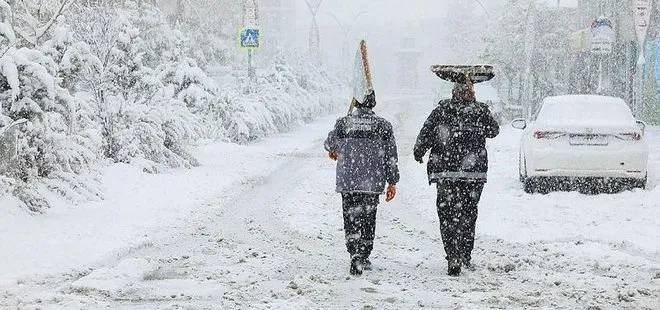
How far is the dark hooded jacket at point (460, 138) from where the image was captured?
7188 mm

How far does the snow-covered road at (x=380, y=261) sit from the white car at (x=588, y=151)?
34 cm

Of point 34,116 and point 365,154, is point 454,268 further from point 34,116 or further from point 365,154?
point 34,116

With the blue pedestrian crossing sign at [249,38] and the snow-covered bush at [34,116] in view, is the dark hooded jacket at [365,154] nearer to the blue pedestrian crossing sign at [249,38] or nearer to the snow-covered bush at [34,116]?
the snow-covered bush at [34,116]

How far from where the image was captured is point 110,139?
14586mm

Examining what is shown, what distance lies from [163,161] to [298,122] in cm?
1632

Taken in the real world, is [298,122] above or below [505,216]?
below

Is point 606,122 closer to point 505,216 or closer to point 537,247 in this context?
point 505,216

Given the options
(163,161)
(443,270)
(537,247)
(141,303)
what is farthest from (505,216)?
(163,161)

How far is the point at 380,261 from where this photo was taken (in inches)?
304

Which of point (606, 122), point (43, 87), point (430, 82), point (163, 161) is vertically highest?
point (43, 87)

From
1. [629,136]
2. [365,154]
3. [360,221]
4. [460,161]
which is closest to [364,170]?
[365,154]

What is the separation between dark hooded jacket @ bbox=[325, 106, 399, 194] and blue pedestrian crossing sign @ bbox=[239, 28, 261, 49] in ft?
53.8

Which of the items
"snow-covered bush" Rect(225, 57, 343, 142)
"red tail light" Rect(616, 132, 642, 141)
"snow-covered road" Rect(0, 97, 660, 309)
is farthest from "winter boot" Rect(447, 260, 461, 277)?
"snow-covered bush" Rect(225, 57, 343, 142)

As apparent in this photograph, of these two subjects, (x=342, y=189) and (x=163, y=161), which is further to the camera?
(x=163, y=161)
